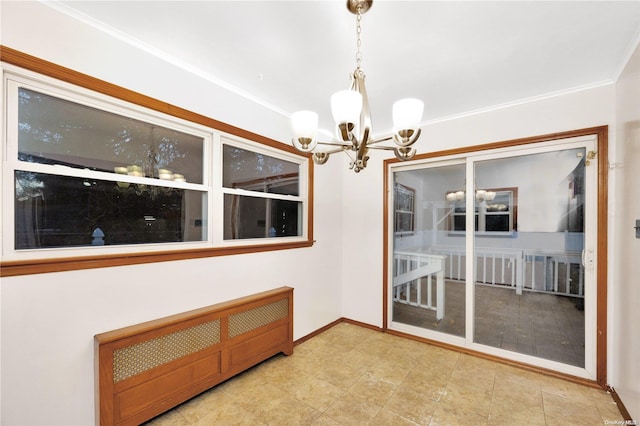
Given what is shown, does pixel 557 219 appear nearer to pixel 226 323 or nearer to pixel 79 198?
pixel 226 323

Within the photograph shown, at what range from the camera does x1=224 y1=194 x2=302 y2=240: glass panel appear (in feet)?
8.30

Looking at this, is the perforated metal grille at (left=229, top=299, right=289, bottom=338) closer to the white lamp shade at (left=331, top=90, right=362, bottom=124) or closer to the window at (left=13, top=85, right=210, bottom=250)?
the window at (left=13, top=85, right=210, bottom=250)

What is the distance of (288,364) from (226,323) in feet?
2.70

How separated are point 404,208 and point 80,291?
3.17 m

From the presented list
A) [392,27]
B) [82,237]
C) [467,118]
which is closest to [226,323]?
[82,237]

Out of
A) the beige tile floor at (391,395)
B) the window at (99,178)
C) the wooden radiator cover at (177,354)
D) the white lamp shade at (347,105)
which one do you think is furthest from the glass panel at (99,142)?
the beige tile floor at (391,395)

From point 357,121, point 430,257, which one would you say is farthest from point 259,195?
point 430,257

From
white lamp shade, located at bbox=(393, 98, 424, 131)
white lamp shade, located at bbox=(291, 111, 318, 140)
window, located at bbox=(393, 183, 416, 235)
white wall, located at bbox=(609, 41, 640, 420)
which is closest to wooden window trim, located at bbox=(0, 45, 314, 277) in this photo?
white lamp shade, located at bbox=(291, 111, 318, 140)

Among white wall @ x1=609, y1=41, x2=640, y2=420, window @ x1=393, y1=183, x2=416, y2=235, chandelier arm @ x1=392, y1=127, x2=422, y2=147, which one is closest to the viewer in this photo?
chandelier arm @ x1=392, y1=127, x2=422, y2=147

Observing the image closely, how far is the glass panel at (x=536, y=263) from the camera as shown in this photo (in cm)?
245

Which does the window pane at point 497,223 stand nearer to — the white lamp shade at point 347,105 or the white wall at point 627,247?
the white wall at point 627,247

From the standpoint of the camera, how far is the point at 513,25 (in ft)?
5.48

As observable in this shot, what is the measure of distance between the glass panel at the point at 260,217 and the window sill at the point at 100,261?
0.23 metres

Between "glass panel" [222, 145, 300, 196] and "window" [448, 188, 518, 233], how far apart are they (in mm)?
1985
